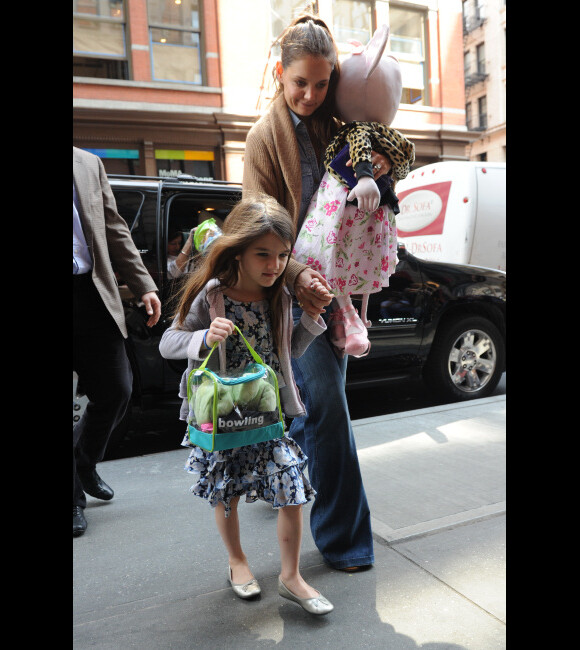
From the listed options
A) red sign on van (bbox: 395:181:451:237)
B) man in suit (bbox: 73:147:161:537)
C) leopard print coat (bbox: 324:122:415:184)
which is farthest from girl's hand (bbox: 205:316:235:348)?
red sign on van (bbox: 395:181:451:237)

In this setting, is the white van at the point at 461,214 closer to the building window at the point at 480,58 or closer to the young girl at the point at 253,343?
the young girl at the point at 253,343

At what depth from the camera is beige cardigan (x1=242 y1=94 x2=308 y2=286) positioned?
2.16 m

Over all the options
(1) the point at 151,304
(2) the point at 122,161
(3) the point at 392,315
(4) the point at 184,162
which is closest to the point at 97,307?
(1) the point at 151,304

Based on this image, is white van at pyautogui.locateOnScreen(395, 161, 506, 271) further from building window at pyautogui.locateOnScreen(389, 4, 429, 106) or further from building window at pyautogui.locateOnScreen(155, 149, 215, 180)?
building window at pyautogui.locateOnScreen(389, 4, 429, 106)

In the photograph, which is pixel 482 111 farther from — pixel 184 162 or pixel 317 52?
pixel 317 52

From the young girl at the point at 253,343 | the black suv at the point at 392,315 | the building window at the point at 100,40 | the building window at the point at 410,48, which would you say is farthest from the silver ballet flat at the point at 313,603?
the building window at the point at 410,48

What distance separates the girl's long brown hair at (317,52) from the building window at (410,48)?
14.1 metres

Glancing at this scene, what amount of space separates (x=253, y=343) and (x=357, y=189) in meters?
0.65

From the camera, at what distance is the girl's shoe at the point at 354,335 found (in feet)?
7.37

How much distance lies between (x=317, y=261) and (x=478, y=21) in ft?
103

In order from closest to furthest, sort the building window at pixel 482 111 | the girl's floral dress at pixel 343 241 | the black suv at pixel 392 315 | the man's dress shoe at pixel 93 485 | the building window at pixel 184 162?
the girl's floral dress at pixel 343 241
the man's dress shoe at pixel 93 485
the black suv at pixel 392 315
the building window at pixel 184 162
the building window at pixel 482 111
